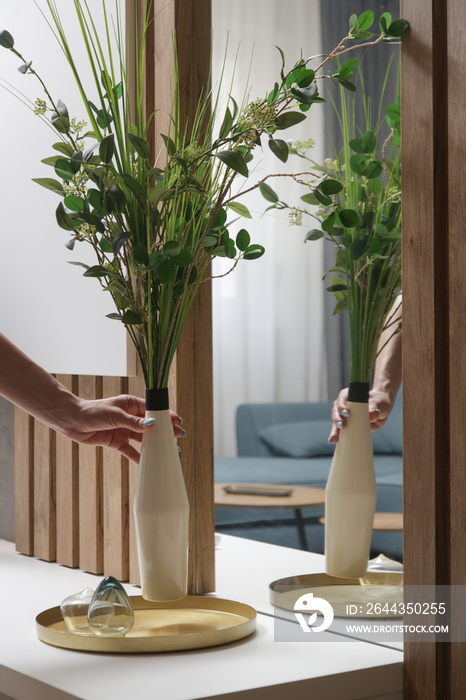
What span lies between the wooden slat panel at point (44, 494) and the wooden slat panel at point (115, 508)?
0.23 m

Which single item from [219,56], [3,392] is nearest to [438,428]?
[3,392]

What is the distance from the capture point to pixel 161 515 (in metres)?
1.35

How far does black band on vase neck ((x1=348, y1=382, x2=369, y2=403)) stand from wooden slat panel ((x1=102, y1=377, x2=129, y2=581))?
0.57 meters

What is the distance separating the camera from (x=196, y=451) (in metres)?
1.66

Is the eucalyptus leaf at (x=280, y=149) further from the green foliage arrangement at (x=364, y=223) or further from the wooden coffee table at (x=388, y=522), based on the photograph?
the wooden coffee table at (x=388, y=522)

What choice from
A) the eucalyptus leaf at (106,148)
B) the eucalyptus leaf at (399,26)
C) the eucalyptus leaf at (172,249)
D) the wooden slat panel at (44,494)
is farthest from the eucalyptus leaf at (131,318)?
the wooden slat panel at (44,494)

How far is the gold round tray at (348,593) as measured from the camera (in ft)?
4.40

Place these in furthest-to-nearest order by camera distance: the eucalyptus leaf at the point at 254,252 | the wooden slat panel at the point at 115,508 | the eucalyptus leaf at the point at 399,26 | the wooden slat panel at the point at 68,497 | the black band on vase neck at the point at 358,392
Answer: the wooden slat panel at the point at 68,497 < the wooden slat panel at the point at 115,508 < the eucalyptus leaf at the point at 254,252 < the black band on vase neck at the point at 358,392 < the eucalyptus leaf at the point at 399,26

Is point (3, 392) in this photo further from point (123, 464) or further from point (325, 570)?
point (325, 570)

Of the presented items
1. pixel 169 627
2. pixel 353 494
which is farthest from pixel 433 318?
pixel 169 627

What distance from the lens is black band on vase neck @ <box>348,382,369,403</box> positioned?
1362mm

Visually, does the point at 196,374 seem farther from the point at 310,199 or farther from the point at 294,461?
the point at 310,199

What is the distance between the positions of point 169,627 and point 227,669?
0.67 feet

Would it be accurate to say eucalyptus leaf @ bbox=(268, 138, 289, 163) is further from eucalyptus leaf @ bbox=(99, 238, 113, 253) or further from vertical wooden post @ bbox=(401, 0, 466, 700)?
eucalyptus leaf @ bbox=(99, 238, 113, 253)
